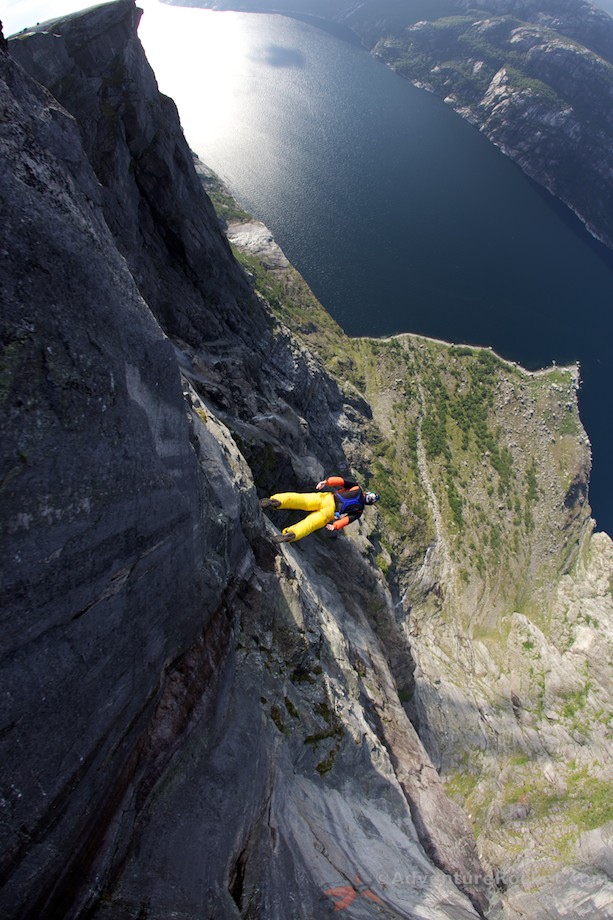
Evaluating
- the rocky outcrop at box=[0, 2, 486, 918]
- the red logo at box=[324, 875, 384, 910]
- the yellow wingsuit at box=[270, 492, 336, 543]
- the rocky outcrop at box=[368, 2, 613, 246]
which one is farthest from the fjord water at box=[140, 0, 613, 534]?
the red logo at box=[324, 875, 384, 910]

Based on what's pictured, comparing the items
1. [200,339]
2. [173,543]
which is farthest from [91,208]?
[200,339]

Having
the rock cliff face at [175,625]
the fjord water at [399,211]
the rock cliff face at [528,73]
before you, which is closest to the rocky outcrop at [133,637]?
the rock cliff face at [175,625]

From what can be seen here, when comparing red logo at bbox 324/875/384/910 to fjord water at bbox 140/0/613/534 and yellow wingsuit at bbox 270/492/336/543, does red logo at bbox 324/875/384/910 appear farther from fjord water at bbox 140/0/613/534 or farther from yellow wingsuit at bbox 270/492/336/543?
fjord water at bbox 140/0/613/534

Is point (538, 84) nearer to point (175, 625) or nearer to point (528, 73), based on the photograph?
point (528, 73)

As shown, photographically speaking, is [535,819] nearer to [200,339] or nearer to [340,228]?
[200,339]

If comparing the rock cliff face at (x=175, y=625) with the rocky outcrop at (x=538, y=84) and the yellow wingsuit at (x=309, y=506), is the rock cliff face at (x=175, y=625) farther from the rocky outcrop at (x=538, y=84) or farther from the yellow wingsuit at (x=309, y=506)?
the rocky outcrop at (x=538, y=84)

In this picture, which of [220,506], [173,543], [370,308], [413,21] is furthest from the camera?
[413,21]
